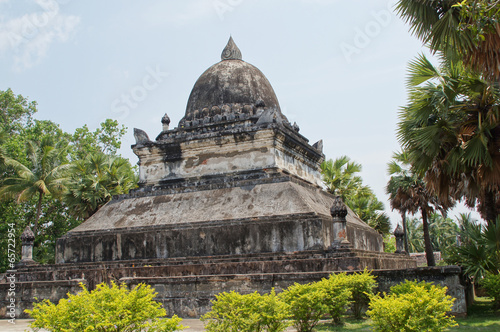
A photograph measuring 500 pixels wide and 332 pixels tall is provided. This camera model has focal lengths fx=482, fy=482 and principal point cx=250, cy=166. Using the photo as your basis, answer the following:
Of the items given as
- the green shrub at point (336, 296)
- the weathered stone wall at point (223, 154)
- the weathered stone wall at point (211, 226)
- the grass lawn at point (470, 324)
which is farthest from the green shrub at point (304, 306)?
the weathered stone wall at point (223, 154)

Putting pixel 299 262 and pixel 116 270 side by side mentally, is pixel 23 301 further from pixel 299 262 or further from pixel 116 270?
pixel 299 262

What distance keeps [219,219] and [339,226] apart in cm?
377

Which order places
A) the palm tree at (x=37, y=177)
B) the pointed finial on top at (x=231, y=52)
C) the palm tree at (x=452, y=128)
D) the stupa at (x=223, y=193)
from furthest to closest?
1. the palm tree at (x=37, y=177)
2. the pointed finial on top at (x=231, y=52)
3. the stupa at (x=223, y=193)
4. the palm tree at (x=452, y=128)

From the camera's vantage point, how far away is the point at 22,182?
24328mm

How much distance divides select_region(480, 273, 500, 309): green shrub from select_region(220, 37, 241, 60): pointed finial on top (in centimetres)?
1334

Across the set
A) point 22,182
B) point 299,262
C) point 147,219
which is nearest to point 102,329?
point 299,262

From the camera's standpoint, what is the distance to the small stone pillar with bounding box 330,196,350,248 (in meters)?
11.6

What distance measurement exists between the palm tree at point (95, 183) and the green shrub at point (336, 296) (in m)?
16.2

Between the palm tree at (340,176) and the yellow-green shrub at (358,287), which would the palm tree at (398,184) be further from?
the yellow-green shrub at (358,287)

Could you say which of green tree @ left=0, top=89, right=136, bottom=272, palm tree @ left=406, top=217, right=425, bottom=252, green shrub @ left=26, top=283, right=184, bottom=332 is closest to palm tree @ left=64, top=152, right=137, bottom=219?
green tree @ left=0, top=89, right=136, bottom=272

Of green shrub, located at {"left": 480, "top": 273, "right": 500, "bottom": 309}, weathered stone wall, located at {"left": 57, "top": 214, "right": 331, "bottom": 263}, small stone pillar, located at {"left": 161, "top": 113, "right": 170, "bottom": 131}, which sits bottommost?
green shrub, located at {"left": 480, "top": 273, "right": 500, "bottom": 309}

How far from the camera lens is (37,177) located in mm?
24578

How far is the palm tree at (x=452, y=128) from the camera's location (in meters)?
9.68

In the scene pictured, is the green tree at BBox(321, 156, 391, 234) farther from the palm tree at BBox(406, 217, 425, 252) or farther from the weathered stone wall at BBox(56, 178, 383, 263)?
the palm tree at BBox(406, 217, 425, 252)
